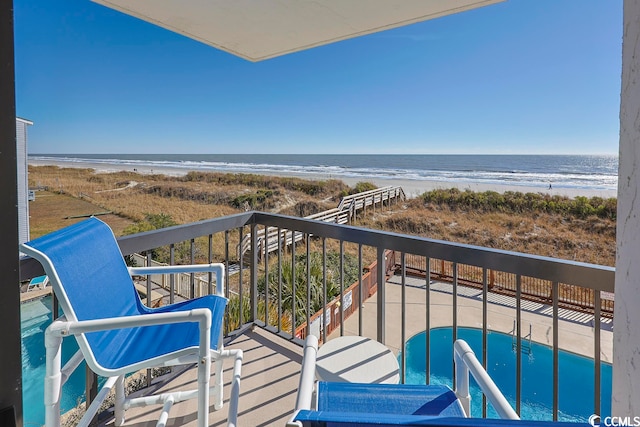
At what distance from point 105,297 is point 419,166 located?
2207 centimetres

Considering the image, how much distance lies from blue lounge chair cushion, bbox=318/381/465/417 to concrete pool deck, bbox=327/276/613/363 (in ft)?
14.2

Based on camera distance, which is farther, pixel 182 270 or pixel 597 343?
pixel 182 270

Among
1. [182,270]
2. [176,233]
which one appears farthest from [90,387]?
[176,233]

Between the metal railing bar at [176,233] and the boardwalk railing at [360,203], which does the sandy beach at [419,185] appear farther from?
the metal railing bar at [176,233]

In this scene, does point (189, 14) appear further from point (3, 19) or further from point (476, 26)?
point (476, 26)

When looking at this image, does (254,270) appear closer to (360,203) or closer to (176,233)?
(176,233)

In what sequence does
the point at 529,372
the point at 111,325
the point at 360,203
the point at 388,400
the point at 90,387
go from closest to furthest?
the point at 388,400, the point at 111,325, the point at 90,387, the point at 529,372, the point at 360,203

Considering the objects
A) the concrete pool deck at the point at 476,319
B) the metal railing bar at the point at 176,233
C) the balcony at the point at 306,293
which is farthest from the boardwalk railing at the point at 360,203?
the metal railing bar at the point at 176,233

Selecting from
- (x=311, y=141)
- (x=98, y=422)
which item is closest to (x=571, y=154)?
(x=311, y=141)

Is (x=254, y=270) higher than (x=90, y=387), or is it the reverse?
(x=254, y=270)

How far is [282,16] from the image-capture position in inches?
77.4

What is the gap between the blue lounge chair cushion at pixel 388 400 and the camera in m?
0.89

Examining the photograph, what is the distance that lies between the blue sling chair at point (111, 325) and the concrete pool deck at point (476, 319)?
13.4 feet

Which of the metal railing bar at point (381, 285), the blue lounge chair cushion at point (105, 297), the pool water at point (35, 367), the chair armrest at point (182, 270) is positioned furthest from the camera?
the pool water at point (35, 367)
